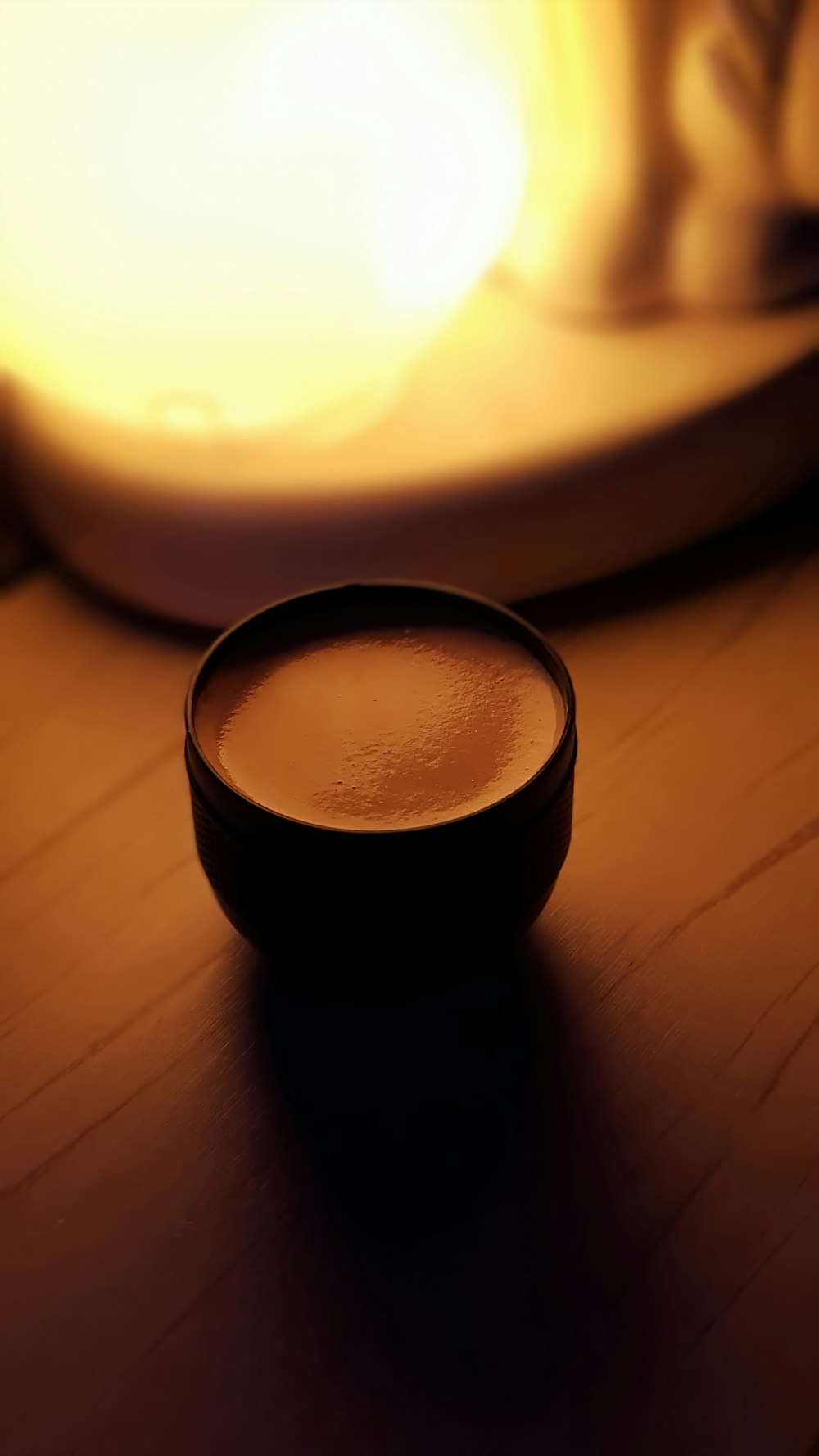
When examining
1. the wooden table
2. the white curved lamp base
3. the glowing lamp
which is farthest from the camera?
the white curved lamp base

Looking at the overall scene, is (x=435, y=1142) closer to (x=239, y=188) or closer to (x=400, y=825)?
(x=400, y=825)

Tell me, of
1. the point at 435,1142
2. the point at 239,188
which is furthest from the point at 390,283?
the point at 435,1142

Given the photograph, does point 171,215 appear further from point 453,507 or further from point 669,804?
point 669,804

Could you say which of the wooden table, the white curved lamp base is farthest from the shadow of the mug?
the white curved lamp base

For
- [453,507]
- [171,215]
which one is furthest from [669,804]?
[171,215]

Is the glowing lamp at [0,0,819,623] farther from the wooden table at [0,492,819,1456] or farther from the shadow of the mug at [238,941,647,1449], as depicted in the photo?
the shadow of the mug at [238,941,647,1449]

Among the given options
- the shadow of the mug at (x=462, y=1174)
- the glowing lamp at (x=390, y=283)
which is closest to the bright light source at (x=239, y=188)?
the glowing lamp at (x=390, y=283)

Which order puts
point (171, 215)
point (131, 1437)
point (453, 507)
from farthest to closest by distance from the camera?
point (453, 507) < point (171, 215) < point (131, 1437)
